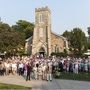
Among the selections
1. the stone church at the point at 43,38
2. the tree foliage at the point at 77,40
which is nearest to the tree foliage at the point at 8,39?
the stone church at the point at 43,38

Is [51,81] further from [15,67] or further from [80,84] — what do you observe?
[15,67]

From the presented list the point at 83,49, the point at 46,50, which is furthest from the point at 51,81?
the point at 83,49

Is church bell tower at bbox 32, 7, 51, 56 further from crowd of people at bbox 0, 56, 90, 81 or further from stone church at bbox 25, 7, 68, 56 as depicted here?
crowd of people at bbox 0, 56, 90, 81

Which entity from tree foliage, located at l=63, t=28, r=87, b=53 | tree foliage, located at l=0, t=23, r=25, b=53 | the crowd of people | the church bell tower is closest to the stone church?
the church bell tower

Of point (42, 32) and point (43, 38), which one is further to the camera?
point (42, 32)

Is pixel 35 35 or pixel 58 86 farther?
pixel 35 35

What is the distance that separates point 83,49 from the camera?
9056cm

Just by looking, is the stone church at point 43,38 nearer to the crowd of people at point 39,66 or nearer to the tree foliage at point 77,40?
the tree foliage at point 77,40

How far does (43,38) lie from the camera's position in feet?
288

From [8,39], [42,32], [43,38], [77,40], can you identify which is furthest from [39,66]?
[77,40]

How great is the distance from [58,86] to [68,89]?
6.22ft

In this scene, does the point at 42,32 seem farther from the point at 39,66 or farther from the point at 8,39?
the point at 39,66

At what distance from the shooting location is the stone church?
8675 centimetres

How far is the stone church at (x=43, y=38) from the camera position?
285 ft
